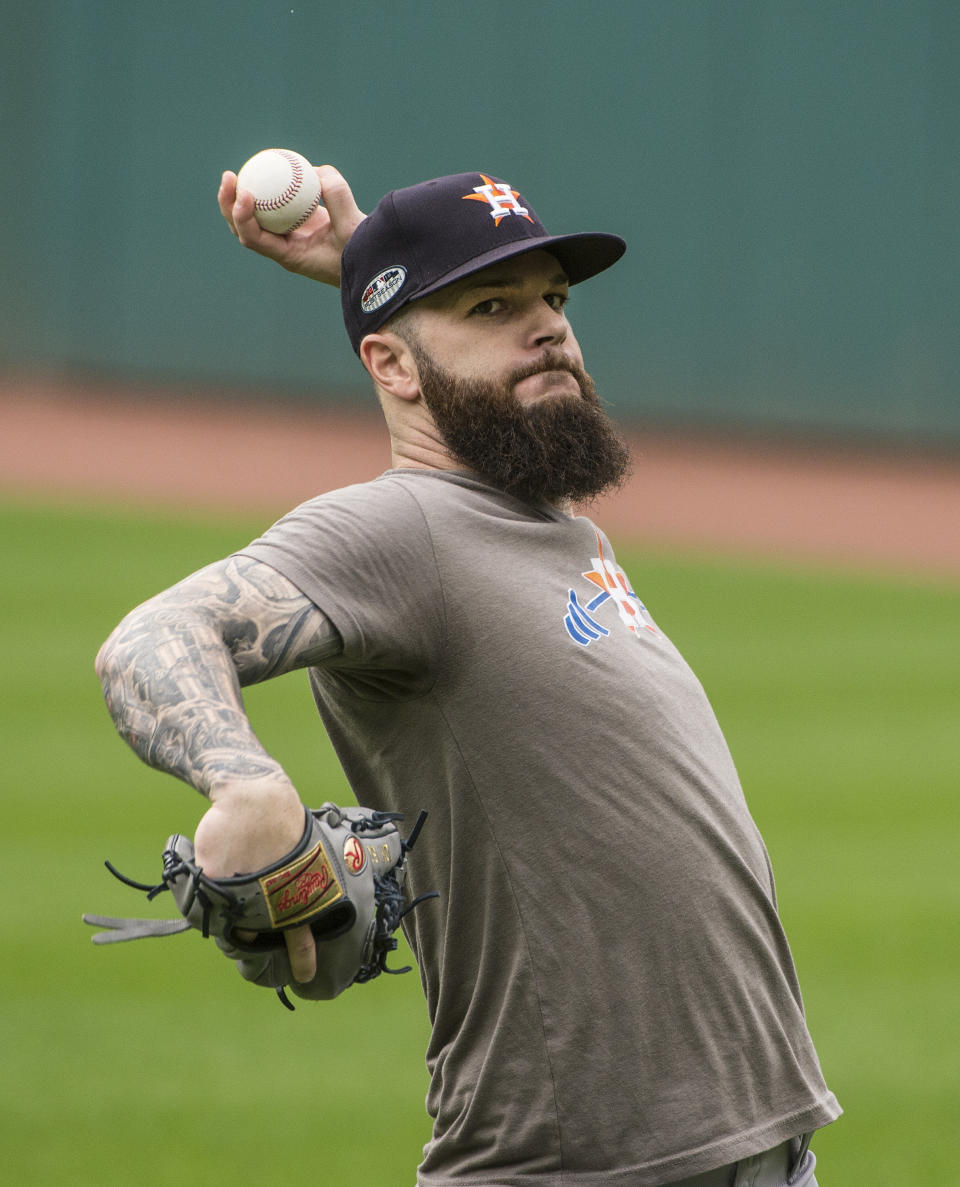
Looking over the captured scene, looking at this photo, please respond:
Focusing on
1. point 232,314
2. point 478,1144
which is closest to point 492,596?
point 478,1144

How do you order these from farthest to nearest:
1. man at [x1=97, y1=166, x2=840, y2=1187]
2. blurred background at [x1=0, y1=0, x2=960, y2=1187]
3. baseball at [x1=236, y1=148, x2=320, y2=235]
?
blurred background at [x1=0, y1=0, x2=960, y2=1187]
baseball at [x1=236, y1=148, x2=320, y2=235]
man at [x1=97, y1=166, x2=840, y2=1187]

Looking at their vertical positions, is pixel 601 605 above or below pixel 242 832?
above

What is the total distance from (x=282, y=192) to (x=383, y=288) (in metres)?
0.83

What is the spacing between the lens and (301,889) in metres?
1.98

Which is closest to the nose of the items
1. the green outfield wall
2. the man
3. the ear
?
the ear

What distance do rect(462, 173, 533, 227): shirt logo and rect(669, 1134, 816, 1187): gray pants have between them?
5.13 feet

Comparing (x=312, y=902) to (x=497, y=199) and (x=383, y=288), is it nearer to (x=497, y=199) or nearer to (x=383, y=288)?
(x=383, y=288)

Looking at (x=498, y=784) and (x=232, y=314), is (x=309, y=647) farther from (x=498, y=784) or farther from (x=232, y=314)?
(x=232, y=314)

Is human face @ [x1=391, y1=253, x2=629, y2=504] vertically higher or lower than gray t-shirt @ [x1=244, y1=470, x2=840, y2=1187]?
higher

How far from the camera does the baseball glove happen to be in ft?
6.41

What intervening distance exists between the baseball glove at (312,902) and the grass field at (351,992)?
9.37 ft

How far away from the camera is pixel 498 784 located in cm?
238

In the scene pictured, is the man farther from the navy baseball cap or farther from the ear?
the navy baseball cap

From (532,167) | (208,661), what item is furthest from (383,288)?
(532,167)
